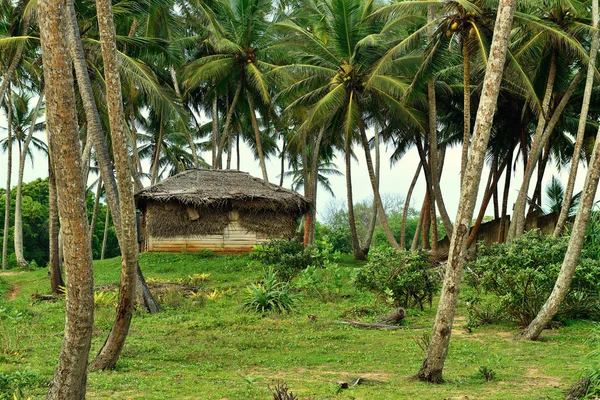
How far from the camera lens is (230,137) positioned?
37062mm

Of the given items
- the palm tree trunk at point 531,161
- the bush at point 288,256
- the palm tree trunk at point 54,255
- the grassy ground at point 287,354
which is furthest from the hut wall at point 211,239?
the palm tree trunk at point 531,161

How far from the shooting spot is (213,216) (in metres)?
26.1

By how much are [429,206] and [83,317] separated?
2234 centimetres

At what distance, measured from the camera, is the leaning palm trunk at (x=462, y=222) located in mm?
8383

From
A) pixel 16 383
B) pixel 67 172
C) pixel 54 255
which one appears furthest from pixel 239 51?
pixel 67 172

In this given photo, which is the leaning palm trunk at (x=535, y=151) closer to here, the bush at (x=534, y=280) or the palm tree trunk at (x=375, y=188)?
the palm tree trunk at (x=375, y=188)

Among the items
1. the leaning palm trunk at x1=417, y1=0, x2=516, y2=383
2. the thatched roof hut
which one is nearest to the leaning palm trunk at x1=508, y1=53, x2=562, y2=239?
the thatched roof hut

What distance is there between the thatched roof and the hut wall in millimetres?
676

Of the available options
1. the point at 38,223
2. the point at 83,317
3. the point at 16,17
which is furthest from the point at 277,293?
the point at 38,223

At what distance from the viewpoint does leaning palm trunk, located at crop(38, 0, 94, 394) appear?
21.9 ft

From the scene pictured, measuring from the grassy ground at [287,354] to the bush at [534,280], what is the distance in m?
0.40

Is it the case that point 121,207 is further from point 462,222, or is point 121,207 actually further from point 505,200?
point 505,200

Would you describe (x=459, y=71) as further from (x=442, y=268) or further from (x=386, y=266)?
(x=386, y=266)

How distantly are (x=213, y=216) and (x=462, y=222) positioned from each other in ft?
60.6
